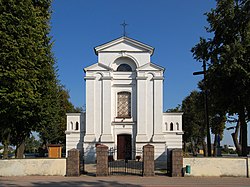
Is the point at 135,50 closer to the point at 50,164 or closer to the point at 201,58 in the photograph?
the point at 201,58

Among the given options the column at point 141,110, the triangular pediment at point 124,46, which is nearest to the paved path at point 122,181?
the column at point 141,110

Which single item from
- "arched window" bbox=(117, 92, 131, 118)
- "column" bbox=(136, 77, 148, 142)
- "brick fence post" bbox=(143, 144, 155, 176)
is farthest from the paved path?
"arched window" bbox=(117, 92, 131, 118)

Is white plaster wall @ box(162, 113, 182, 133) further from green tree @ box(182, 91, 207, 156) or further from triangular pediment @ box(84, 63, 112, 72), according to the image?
green tree @ box(182, 91, 207, 156)

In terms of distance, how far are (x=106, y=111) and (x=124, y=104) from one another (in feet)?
6.76

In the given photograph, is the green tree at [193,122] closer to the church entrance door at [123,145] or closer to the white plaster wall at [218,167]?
the church entrance door at [123,145]

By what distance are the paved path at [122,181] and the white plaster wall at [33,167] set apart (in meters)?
0.70

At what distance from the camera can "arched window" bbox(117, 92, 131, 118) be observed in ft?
112

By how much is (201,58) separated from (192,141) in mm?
33966

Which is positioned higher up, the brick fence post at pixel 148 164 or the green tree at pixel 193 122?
the green tree at pixel 193 122

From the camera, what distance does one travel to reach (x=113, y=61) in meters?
34.8

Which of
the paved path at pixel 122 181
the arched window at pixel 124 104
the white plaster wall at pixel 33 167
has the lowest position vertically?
the paved path at pixel 122 181

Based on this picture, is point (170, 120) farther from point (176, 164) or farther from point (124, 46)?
point (176, 164)

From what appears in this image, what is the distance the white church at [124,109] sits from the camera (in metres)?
33.2

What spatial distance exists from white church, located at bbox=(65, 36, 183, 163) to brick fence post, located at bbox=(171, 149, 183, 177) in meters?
11.9
